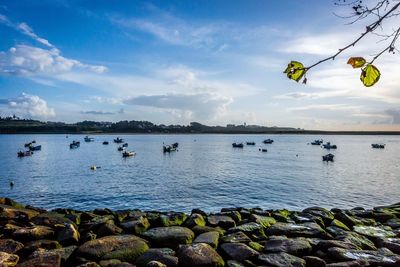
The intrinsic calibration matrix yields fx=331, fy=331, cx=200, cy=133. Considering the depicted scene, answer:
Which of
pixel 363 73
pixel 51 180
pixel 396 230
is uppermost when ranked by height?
pixel 363 73

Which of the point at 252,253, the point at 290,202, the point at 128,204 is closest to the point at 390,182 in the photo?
the point at 290,202

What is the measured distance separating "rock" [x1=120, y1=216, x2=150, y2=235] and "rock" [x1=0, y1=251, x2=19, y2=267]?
383cm

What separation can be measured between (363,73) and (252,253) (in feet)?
26.9

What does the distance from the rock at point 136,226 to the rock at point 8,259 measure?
3.83 metres

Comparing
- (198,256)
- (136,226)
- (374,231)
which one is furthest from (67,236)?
(374,231)

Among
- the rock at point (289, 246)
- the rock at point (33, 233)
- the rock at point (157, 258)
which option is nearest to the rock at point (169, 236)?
Answer: the rock at point (157, 258)

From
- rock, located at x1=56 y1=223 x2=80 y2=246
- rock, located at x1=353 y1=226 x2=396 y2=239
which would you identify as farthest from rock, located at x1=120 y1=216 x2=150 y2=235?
rock, located at x1=353 y1=226 x2=396 y2=239

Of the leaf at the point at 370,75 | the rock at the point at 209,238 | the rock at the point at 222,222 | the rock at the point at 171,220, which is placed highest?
the leaf at the point at 370,75

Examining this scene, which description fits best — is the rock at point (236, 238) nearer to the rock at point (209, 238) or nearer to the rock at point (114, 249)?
the rock at point (209, 238)

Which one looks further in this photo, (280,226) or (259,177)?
(259,177)

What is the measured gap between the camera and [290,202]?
3303cm

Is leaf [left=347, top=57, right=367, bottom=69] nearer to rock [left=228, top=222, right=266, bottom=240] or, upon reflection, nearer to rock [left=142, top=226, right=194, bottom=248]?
rock [left=142, top=226, right=194, bottom=248]

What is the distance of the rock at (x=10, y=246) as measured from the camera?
9422 mm

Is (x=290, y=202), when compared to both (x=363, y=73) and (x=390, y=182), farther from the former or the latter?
(x=363, y=73)
